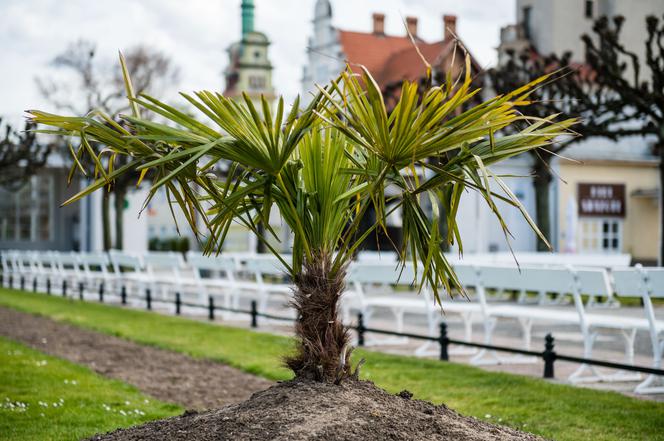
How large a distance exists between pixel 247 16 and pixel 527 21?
131ft

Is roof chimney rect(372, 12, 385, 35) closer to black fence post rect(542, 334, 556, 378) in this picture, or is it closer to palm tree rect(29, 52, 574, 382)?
black fence post rect(542, 334, 556, 378)

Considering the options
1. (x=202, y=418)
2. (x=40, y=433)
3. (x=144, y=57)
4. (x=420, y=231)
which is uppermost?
(x=144, y=57)

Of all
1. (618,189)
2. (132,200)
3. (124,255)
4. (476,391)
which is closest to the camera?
(476,391)

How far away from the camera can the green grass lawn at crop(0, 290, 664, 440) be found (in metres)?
6.67

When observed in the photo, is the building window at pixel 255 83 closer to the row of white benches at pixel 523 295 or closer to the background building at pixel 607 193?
the background building at pixel 607 193

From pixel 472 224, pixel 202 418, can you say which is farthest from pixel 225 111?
pixel 472 224

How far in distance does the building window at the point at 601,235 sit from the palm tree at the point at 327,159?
35710 millimetres

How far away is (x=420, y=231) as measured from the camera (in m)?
4.80

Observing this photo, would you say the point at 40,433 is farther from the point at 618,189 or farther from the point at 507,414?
the point at 618,189

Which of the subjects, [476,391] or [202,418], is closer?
[202,418]

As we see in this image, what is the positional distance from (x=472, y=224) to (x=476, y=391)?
33873 mm

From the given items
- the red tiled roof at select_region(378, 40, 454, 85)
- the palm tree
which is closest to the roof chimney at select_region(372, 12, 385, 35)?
the red tiled roof at select_region(378, 40, 454, 85)

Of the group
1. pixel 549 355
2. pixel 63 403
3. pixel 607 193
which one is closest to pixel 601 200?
pixel 607 193

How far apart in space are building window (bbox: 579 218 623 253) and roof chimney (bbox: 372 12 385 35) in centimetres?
1996
